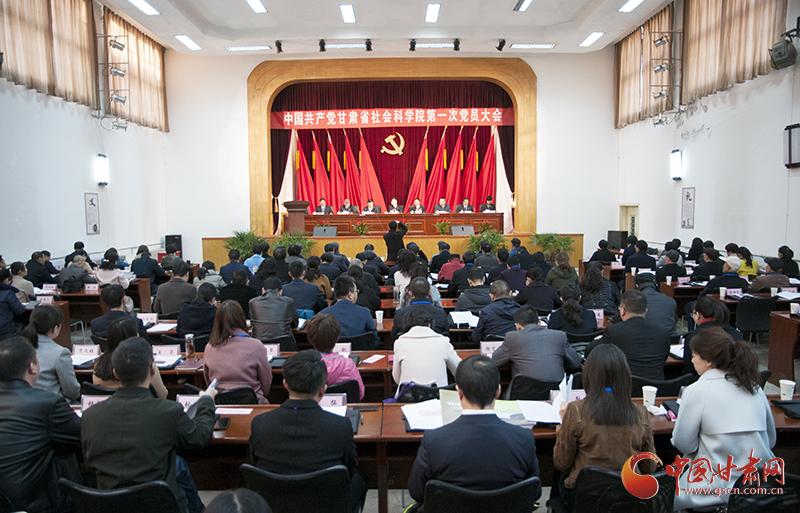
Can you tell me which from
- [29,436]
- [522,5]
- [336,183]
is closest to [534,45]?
[522,5]

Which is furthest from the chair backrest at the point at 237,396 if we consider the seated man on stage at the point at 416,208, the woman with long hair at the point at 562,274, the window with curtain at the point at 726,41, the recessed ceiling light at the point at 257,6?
the seated man on stage at the point at 416,208

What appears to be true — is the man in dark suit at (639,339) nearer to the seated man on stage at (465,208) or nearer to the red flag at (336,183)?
the seated man on stage at (465,208)

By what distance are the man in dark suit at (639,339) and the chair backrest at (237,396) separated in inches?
76.8

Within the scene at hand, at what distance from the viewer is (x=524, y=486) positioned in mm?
1693

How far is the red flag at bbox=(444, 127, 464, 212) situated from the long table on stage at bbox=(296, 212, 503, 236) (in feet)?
4.57

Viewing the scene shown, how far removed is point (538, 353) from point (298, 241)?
8142 mm

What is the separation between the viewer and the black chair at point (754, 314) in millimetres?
5219

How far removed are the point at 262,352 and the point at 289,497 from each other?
1.33 meters

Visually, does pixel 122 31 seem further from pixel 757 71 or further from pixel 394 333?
pixel 757 71

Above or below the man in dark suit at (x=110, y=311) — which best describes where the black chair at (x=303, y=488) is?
below

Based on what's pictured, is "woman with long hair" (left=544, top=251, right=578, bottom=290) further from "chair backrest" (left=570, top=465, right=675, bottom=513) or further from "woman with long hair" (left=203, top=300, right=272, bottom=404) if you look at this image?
"chair backrest" (left=570, top=465, right=675, bottom=513)

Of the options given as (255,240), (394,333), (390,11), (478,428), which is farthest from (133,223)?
(478,428)

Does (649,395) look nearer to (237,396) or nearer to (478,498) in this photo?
(478,498)

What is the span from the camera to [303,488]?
182 cm
